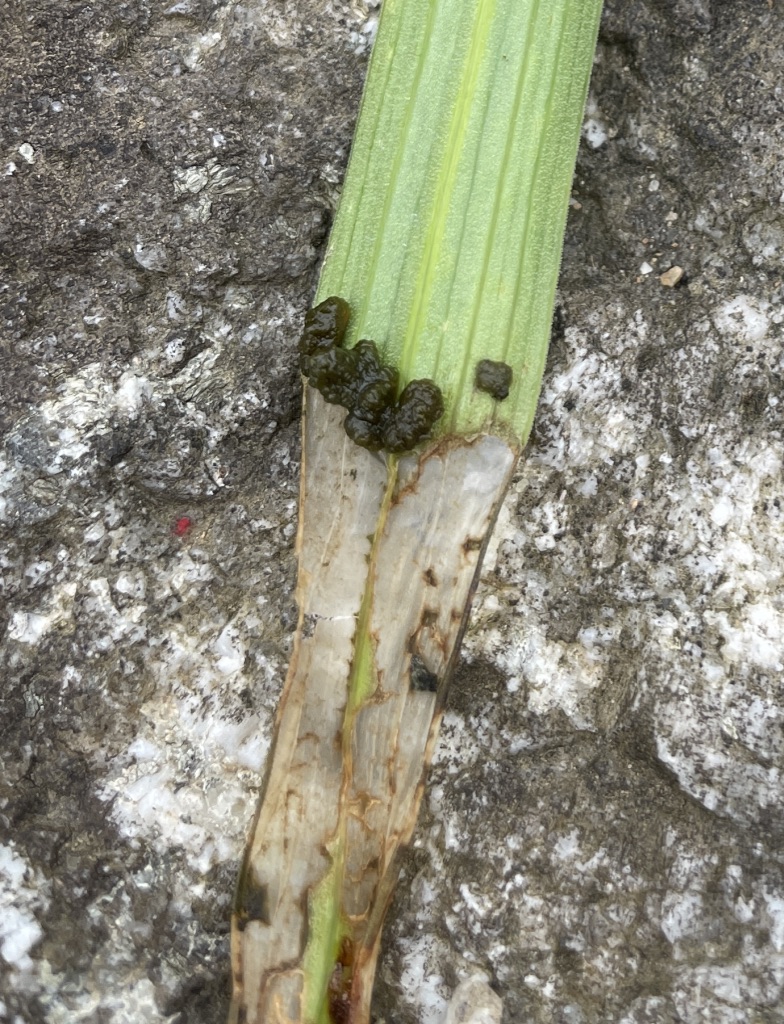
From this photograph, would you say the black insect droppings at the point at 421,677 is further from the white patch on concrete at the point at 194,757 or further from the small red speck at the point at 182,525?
the small red speck at the point at 182,525

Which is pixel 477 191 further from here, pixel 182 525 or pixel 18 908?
pixel 18 908

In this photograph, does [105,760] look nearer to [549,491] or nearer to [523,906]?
[523,906]

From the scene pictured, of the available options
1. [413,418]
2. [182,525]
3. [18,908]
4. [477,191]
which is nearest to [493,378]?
[413,418]

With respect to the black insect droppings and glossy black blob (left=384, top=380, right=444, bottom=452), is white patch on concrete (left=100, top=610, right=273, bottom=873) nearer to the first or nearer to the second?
the black insect droppings

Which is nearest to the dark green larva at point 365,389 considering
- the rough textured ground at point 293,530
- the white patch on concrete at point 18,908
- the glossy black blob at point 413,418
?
the glossy black blob at point 413,418

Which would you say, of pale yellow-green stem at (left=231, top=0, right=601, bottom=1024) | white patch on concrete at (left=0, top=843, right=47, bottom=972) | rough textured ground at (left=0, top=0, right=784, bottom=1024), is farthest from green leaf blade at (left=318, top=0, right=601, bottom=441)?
white patch on concrete at (left=0, top=843, right=47, bottom=972)

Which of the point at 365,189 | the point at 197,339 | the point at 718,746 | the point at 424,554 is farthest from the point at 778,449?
the point at 197,339
